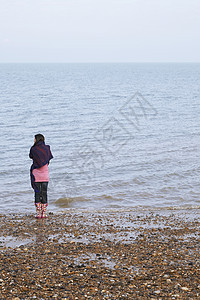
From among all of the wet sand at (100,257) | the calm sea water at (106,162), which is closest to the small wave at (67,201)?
the calm sea water at (106,162)

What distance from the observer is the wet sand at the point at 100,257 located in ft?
19.4

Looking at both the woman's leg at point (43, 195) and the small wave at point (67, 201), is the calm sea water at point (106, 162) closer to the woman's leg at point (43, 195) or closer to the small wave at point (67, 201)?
the small wave at point (67, 201)

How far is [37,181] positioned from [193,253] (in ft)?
14.8

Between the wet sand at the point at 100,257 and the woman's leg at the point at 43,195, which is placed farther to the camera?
the woman's leg at the point at 43,195

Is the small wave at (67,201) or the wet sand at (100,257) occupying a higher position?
the wet sand at (100,257)

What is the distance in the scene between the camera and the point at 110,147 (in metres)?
22.5

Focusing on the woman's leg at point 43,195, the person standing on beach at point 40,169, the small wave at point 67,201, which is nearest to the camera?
the person standing on beach at point 40,169

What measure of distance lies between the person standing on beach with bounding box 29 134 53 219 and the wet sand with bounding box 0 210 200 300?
0.47 metres

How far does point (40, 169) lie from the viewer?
33.5 ft

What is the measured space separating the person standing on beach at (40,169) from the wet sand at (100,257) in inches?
18.4

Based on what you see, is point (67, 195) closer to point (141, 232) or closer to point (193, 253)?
point (141, 232)

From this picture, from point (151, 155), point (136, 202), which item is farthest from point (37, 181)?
point (151, 155)

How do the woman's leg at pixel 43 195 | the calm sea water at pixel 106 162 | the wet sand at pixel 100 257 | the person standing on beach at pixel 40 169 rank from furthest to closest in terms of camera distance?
the calm sea water at pixel 106 162 → the woman's leg at pixel 43 195 → the person standing on beach at pixel 40 169 → the wet sand at pixel 100 257

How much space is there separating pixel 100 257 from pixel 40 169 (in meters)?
3.60
